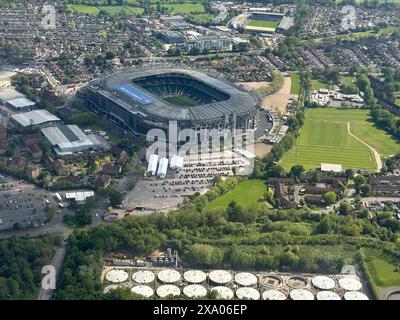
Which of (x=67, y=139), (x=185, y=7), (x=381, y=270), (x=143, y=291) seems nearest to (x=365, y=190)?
(x=381, y=270)

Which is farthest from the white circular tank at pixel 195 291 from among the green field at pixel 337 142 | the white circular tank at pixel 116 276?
the green field at pixel 337 142

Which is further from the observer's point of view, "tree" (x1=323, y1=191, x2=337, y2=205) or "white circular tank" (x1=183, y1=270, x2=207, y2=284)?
"tree" (x1=323, y1=191, x2=337, y2=205)

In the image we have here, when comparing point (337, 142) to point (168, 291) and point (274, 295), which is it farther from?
point (168, 291)

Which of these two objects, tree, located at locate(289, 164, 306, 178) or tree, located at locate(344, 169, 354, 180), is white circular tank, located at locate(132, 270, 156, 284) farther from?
tree, located at locate(344, 169, 354, 180)

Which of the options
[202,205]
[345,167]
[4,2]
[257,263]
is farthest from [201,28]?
[257,263]

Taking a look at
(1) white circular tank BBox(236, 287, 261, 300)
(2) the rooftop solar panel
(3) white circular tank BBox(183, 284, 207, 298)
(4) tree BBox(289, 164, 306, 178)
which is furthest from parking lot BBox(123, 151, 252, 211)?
(1) white circular tank BBox(236, 287, 261, 300)

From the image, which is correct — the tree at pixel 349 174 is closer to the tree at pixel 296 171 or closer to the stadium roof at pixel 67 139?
the tree at pixel 296 171
